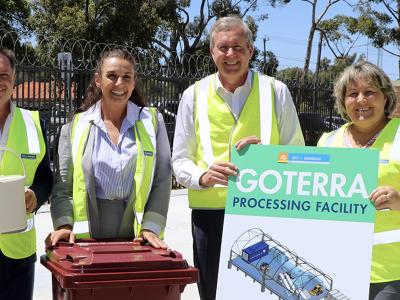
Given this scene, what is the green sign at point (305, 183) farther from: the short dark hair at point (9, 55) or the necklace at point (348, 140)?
the short dark hair at point (9, 55)

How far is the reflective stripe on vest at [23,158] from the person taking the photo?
114 inches

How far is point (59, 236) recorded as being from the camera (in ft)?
9.75

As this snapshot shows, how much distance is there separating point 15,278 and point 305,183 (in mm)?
1503

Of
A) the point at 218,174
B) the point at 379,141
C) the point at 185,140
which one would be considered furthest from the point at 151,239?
the point at 379,141

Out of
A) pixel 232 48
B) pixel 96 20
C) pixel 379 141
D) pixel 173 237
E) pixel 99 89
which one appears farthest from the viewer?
pixel 96 20

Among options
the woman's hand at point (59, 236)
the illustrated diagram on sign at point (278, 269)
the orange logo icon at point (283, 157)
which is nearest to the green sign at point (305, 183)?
the orange logo icon at point (283, 157)

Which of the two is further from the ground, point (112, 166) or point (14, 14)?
point (14, 14)

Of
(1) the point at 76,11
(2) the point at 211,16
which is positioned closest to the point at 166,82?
(1) the point at 76,11

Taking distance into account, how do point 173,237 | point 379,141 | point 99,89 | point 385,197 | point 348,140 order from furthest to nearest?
point 173,237, point 99,89, point 348,140, point 379,141, point 385,197

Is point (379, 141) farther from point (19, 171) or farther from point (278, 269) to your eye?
point (19, 171)

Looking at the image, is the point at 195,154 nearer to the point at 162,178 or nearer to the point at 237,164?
the point at 162,178

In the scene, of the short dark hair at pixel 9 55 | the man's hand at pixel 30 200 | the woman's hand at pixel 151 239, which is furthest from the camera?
the short dark hair at pixel 9 55

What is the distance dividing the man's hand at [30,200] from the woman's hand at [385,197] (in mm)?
1558

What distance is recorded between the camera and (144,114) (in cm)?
331
